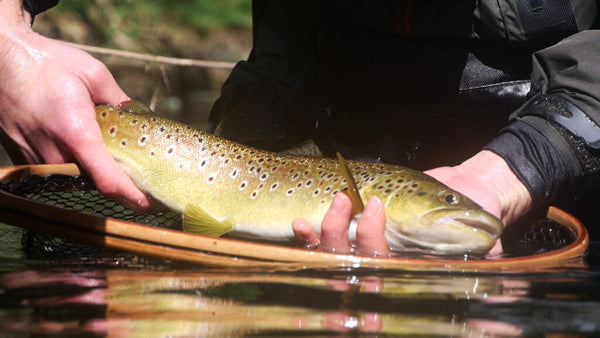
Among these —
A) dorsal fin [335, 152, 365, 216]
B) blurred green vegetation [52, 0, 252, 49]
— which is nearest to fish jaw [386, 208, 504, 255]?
dorsal fin [335, 152, 365, 216]

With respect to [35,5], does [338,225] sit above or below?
below

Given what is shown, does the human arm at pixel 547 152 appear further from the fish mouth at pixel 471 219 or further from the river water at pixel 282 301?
the river water at pixel 282 301

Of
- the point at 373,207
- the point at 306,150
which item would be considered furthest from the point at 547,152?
the point at 306,150

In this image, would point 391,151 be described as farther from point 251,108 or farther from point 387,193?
point 387,193

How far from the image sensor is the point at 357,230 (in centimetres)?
199

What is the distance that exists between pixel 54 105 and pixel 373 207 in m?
1.08

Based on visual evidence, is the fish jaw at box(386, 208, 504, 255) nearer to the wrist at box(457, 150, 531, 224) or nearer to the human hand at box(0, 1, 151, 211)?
the wrist at box(457, 150, 531, 224)

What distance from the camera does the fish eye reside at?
1977mm

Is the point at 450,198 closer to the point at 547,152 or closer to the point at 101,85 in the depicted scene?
the point at 547,152

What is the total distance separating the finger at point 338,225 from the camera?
199cm

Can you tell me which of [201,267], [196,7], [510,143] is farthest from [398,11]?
[196,7]

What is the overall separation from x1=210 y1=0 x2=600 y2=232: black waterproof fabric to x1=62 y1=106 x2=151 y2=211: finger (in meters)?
0.75

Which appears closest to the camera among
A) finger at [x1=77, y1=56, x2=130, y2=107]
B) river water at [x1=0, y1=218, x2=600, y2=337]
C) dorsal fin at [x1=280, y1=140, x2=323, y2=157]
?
river water at [x1=0, y1=218, x2=600, y2=337]

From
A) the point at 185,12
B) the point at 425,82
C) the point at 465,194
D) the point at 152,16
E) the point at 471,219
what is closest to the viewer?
the point at 471,219
